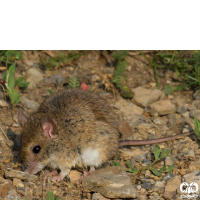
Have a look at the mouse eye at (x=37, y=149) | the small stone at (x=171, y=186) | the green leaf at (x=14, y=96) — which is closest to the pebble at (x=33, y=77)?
the green leaf at (x=14, y=96)

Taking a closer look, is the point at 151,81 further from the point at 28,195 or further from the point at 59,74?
the point at 28,195

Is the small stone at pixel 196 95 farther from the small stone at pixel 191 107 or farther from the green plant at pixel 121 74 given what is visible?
the green plant at pixel 121 74

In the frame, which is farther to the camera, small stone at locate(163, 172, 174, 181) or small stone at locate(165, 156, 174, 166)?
small stone at locate(165, 156, 174, 166)

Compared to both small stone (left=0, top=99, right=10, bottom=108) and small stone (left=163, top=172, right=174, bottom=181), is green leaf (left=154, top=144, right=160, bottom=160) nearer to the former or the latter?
small stone (left=163, top=172, right=174, bottom=181)

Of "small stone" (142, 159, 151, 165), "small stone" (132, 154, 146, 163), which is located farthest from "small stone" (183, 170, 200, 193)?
"small stone" (132, 154, 146, 163)

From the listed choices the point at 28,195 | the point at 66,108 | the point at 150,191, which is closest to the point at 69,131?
the point at 66,108

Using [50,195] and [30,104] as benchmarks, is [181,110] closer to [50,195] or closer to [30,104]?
[30,104]
